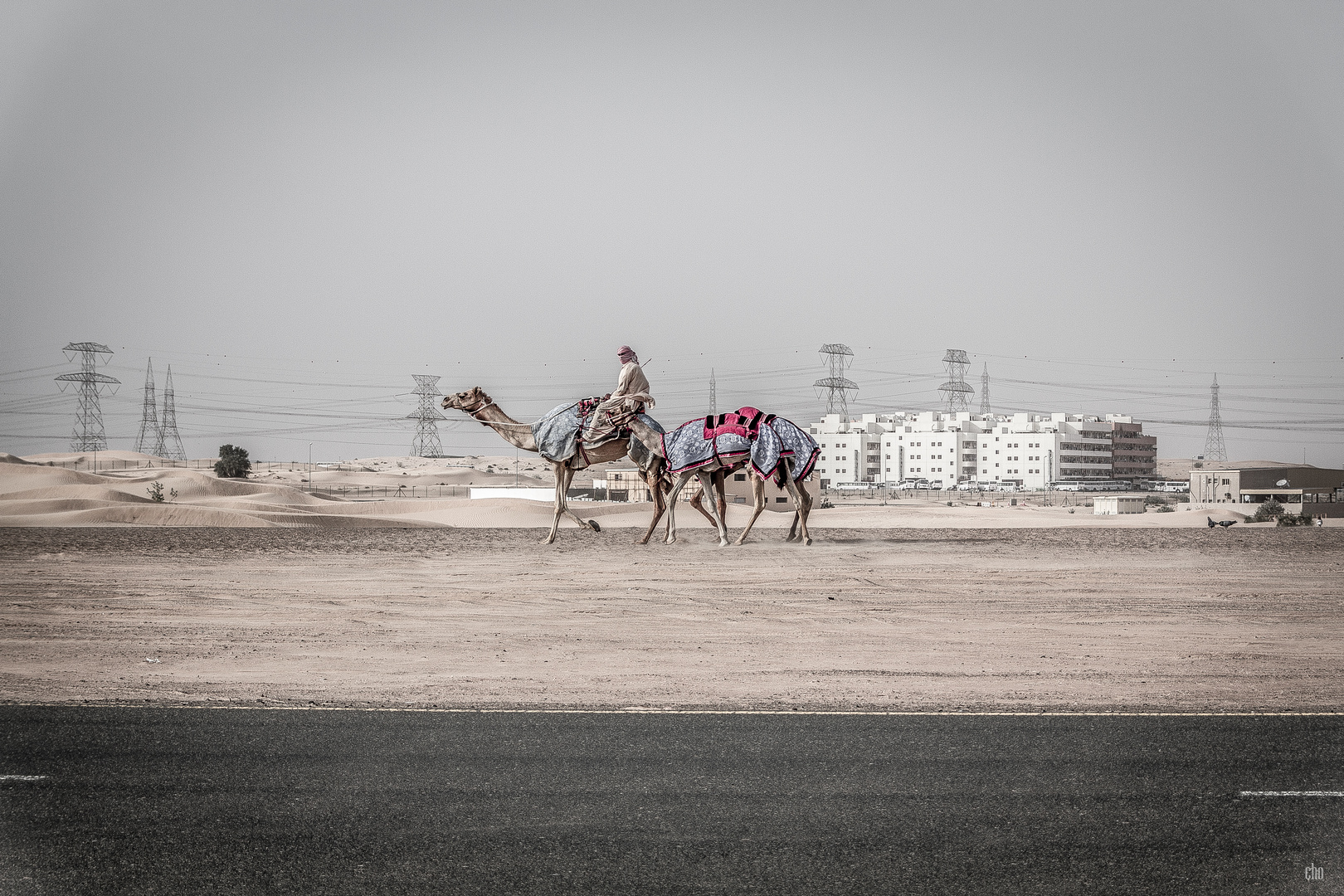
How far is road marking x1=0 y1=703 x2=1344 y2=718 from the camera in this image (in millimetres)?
9930

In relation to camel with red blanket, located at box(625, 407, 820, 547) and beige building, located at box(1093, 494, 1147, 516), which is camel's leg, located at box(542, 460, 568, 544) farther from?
beige building, located at box(1093, 494, 1147, 516)

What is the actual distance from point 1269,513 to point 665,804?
44.2 meters

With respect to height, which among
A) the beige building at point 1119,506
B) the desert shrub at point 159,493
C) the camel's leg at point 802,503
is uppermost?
the camel's leg at point 802,503

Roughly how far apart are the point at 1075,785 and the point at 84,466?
85.6 metres

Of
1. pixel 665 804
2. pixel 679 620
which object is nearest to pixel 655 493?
pixel 679 620

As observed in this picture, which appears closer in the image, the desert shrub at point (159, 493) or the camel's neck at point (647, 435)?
the camel's neck at point (647, 435)

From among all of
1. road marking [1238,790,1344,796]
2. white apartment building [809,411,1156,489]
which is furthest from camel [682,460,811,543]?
white apartment building [809,411,1156,489]

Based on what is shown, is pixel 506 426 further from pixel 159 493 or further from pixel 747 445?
Answer: pixel 159 493

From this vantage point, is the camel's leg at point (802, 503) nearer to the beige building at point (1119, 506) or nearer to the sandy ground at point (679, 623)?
the sandy ground at point (679, 623)

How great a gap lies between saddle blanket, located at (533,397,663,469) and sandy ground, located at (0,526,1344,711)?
88.4 inches

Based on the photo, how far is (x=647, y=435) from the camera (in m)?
22.2

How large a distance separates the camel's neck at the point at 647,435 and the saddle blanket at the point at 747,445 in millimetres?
275

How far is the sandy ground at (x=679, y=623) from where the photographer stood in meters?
11.4

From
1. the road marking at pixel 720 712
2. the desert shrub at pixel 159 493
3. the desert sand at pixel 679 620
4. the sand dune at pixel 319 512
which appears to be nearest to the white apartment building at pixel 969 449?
the sand dune at pixel 319 512
